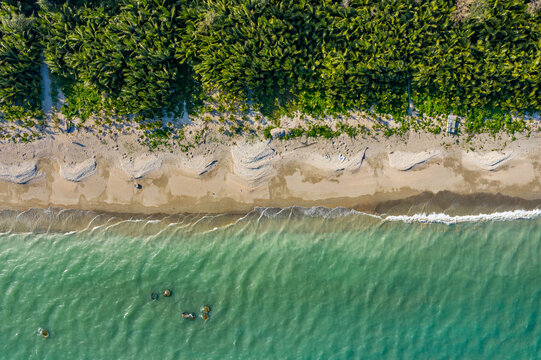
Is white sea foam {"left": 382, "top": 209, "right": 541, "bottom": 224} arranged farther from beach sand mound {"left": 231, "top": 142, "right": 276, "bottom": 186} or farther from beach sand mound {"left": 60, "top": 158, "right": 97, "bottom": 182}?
beach sand mound {"left": 60, "top": 158, "right": 97, "bottom": 182}

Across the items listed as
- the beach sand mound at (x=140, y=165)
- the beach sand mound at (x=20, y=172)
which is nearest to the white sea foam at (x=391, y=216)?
the beach sand mound at (x=140, y=165)

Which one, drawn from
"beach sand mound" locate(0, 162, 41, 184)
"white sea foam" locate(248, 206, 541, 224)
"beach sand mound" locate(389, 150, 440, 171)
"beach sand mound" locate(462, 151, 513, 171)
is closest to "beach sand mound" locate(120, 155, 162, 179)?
"beach sand mound" locate(0, 162, 41, 184)

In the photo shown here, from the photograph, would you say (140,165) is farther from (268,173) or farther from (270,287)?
(270,287)

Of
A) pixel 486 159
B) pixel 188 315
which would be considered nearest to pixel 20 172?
pixel 188 315

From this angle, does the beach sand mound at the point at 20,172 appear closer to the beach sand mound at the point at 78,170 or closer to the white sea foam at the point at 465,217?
the beach sand mound at the point at 78,170

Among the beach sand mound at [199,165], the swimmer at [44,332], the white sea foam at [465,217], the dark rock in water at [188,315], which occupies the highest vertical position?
the beach sand mound at [199,165]

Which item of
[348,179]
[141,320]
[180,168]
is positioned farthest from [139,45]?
[141,320]
